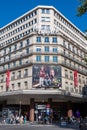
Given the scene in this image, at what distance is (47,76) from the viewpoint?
62.6 m

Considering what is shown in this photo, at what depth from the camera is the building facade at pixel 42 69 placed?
60.1 metres

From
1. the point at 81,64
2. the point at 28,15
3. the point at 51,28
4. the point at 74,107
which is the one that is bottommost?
the point at 74,107

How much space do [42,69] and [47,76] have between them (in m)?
2.08

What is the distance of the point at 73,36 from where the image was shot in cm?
9069

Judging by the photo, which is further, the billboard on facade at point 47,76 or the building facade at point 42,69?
the billboard on facade at point 47,76

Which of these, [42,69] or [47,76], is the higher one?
[42,69]

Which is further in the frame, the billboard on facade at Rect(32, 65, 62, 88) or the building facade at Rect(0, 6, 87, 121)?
the billboard on facade at Rect(32, 65, 62, 88)

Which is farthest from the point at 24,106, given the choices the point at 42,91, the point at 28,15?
the point at 28,15

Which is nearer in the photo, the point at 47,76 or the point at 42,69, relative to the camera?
the point at 47,76

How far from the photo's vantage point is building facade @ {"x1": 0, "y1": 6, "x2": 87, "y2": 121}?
60062 mm

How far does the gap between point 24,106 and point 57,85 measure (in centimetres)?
1328

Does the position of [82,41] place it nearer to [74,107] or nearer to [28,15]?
[28,15]

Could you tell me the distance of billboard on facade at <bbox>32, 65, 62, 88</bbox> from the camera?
62.2m

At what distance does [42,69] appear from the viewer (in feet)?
208
